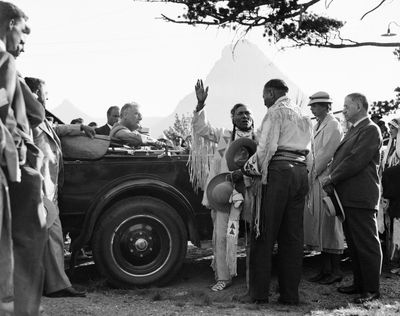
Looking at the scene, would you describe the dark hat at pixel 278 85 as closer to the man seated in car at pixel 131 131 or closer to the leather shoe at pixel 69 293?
the man seated in car at pixel 131 131

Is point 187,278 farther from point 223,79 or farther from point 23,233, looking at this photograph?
point 223,79

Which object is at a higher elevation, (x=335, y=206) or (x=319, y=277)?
(x=335, y=206)

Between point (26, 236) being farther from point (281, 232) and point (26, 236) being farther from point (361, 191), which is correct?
point (361, 191)

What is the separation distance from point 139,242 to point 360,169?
7.59 ft

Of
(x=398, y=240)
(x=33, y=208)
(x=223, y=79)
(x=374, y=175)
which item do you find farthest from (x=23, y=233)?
(x=223, y=79)

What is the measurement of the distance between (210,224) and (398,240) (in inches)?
89.4

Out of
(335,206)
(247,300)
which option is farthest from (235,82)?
(247,300)

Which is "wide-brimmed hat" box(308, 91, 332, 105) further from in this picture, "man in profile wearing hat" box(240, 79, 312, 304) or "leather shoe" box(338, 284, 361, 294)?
"leather shoe" box(338, 284, 361, 294)

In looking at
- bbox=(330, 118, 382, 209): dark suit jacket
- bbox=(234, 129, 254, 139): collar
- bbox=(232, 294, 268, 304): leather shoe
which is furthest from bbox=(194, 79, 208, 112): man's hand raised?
bbox=(232, 294, 268, 304): leather shoe

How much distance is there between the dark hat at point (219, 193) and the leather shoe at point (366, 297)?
1552 millimetres

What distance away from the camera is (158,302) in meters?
5.65

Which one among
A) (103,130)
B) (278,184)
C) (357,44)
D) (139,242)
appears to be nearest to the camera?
(278,184)

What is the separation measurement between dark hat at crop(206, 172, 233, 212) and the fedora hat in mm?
177

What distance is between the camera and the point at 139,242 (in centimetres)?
621
